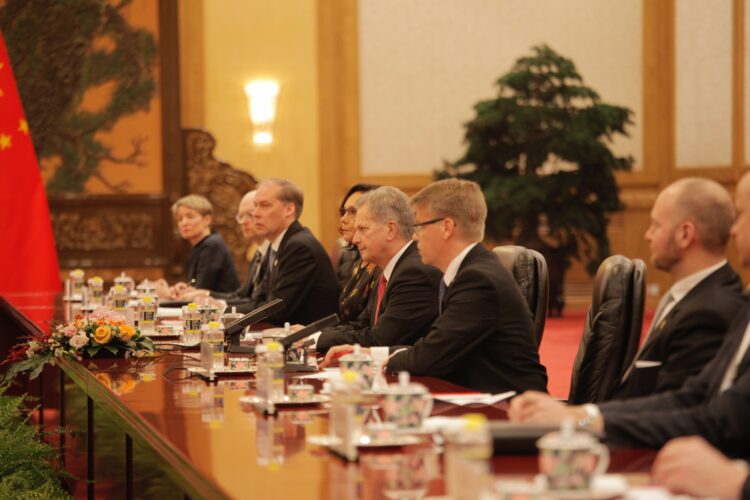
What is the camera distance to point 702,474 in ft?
6.06

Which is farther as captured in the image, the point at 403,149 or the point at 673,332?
the point at 403,149

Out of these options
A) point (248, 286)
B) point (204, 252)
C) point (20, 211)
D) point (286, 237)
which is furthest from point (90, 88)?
point (286, 237)

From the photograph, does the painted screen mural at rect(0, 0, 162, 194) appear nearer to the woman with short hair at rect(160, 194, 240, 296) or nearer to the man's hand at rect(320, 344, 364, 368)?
the woman with short hair at rect(160, 194, 240, 296)

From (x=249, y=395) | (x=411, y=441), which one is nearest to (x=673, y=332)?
(x=411, y=441)

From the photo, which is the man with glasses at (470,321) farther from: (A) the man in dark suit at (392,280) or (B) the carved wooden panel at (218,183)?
(B) the carved wooden panel at (218,183)

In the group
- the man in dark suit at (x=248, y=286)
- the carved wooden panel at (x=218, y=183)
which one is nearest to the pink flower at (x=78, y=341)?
the man in dark suit at (x=248, y=286)

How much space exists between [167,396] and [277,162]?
8.18m

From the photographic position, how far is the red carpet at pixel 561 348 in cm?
737

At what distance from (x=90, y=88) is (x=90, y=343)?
21.1ft

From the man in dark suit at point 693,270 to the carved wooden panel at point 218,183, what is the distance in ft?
23.9

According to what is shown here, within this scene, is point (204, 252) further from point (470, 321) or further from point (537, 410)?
point (537, 410)

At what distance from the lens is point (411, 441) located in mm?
2279

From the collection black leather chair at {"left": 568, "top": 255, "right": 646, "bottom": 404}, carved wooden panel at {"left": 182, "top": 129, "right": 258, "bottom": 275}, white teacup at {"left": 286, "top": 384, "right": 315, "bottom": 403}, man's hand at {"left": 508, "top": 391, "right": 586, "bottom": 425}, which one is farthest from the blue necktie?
carved wooden panel at {"left": 182, "top": 129, "right": 258, "bottom": 275}

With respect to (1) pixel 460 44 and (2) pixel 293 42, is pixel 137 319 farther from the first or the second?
(1) pixel 460 44
